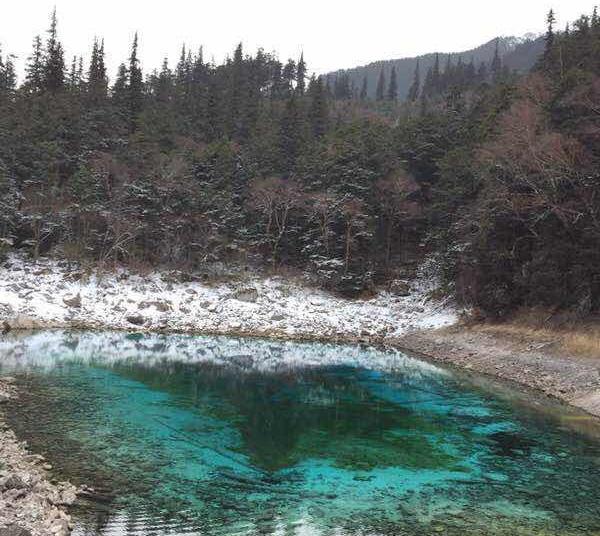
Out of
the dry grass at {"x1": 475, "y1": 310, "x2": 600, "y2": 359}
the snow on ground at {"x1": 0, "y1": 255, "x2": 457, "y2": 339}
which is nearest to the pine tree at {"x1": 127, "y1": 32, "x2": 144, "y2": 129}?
the snow on ground at {"x1": 0, "y1": 255, "x2": 457, "y2": 339}

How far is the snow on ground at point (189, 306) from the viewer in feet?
105

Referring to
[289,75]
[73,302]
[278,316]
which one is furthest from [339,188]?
[289,75]

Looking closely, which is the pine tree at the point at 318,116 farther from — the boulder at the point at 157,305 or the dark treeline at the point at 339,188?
the boulder at the point at 157,305

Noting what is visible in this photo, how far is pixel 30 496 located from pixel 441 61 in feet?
581

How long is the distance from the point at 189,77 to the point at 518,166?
68.6 meters

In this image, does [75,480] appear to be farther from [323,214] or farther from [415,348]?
[323,214]

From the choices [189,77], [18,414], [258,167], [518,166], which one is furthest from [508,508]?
[189,77]

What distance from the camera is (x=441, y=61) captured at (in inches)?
6511

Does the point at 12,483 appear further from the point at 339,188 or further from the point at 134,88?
the point at 134,88

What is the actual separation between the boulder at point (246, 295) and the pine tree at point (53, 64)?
38396 mm

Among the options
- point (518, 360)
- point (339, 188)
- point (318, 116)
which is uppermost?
point (318, 116)

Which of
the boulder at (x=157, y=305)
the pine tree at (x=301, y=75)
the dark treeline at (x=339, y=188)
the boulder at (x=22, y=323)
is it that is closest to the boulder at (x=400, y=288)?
the dark treeline at (x=339, y=188)

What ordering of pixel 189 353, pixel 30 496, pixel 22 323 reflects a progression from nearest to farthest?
pixel 30 496 → pixel 189 353 → pixel 22 323

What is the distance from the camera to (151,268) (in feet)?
135
